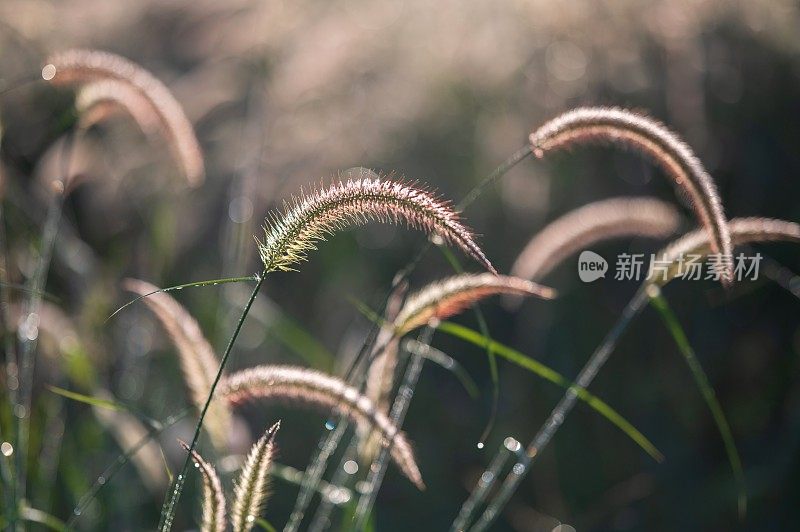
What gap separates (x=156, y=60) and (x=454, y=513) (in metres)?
3.21

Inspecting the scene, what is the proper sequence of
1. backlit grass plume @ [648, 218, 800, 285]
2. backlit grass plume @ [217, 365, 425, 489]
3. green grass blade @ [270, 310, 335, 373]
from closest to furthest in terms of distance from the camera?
backlit grass plume @ [217, 365, 425, 489]
backlit grass plume @ [648, 218, 800, 285]
green grass blade @ [270, 310, 335, 373]

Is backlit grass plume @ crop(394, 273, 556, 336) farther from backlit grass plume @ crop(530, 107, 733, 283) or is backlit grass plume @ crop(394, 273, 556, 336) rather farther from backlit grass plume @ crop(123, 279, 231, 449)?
backlit grass plume @ crop(123, 279, 231, 449)

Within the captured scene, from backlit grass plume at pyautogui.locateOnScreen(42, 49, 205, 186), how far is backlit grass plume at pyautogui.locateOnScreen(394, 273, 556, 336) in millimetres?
727

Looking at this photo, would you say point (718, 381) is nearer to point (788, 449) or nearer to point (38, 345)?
point (788, 449)

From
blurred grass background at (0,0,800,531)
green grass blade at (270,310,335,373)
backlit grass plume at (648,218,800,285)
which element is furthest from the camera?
blurred grass background at (0,0,800,531)

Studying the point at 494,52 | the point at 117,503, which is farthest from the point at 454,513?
the point at 494,52

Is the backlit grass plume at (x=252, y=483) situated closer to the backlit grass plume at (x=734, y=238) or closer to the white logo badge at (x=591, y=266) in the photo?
the backlit grass plume at (x=734, y=238)

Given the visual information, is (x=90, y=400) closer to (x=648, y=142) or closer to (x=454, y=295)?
(x=454, y=295)

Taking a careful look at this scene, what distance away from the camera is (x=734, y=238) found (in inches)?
59.4

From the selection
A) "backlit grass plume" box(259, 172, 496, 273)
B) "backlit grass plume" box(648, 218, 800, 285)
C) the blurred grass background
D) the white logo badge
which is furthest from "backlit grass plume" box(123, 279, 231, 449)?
the white logo badge

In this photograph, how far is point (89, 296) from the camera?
9.23 feet

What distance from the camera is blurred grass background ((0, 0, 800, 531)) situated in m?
3.24

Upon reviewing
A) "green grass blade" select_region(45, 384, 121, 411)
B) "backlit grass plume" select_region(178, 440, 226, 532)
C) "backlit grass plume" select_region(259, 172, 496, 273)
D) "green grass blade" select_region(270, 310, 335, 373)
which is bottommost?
"backlit grass plume" select_region(178, 440, 226, 532)

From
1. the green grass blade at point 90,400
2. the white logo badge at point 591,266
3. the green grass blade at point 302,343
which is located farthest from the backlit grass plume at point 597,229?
the white logo badge at point 591,266
